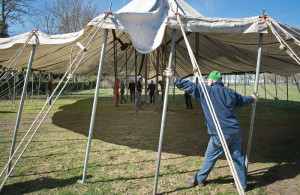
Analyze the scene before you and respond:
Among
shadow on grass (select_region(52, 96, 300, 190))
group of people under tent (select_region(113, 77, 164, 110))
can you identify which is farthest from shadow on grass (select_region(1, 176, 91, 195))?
group of people under tent (select_region(113, 77, 164, 110))

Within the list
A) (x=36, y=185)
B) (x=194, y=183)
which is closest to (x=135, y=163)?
(x=194, y=183)

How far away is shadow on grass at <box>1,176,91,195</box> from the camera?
262cm

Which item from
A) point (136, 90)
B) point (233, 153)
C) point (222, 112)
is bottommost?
point (233, 153)

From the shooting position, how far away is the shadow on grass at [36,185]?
2623 mm

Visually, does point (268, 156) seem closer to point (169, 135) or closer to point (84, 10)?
point (169, 135)

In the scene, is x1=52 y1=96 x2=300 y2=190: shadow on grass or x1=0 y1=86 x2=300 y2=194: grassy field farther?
x1=52 y1=96 x2=300 y2=190: shadow on grass

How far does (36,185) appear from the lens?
9.03ft

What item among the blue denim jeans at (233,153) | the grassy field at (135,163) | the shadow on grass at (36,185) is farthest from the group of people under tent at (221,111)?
the shadow on grass at (36,185)

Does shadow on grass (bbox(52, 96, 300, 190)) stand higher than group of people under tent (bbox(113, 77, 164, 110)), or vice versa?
group of people under tent (bbox(113, 77, 164, 110))

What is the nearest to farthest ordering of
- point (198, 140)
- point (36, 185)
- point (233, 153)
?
point (233, 153) < point (36, 185) < point (198, 140)

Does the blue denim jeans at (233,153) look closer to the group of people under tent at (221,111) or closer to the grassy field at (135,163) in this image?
the group of people under tent at (221,111)

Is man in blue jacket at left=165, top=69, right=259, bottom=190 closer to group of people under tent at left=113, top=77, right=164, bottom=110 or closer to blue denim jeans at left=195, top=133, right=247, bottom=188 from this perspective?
blue denim jeans at left=195, top=133, right=247, bottom=188

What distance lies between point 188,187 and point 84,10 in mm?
27262

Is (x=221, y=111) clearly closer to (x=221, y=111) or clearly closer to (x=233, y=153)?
(x=221, y=111)
